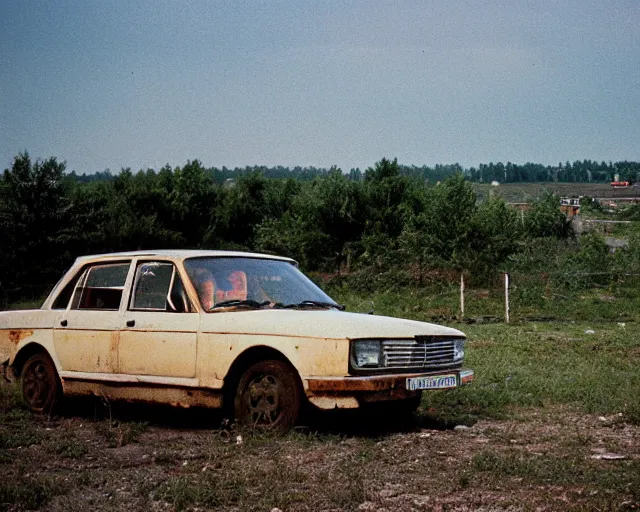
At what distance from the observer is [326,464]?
6887 millimetres

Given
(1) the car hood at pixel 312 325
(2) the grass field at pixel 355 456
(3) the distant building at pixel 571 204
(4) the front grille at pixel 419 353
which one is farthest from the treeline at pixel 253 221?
(3) the distant building at pixel 571 204

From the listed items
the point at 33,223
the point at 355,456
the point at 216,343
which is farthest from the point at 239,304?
the point at 33,223

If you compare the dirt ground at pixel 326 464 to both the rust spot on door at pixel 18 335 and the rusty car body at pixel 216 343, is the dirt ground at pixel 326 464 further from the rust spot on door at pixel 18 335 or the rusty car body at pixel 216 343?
the rust spot on door at pixel 18 335

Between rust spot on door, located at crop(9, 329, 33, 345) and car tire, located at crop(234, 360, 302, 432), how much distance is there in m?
2.92

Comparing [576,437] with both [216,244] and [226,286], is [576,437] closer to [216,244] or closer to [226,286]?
[226,286]

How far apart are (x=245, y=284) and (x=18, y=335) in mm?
2764

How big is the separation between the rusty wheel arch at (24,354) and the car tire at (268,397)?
2.80 m

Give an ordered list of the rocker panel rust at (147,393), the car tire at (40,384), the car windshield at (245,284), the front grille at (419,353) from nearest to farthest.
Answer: the front grille at (419,353) < the rocker panel rust at (147,393) < the car windshield at (245,284) < the car tire at (40,384)

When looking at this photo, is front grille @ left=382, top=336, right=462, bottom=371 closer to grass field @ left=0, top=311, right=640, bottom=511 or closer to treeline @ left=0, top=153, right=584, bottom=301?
grass field @ left=0, top=311, right=640, bottom=511

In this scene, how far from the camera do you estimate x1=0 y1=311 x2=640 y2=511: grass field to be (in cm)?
583

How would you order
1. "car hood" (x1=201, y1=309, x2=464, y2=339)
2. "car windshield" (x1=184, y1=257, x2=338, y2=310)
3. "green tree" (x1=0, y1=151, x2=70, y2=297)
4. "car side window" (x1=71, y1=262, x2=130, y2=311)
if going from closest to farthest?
"car hood" (x1=201, y1=309, x2=464, y2=339) → "car windshield" (x1=184, y1=257, x2=338, y2=310) → "car side window" (x1=71, y1=262, x2=130, y2=311) → "green tree" (x1=0, y1=151, x2=70, y2=297)

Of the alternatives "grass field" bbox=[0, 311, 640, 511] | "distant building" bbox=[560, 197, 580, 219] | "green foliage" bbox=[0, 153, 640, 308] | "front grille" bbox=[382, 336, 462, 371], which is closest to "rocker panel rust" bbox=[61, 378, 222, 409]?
"grass field" bbox=[0, 311, 640, 511]

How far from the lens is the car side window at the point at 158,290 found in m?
8.78

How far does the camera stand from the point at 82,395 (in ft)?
30.9
